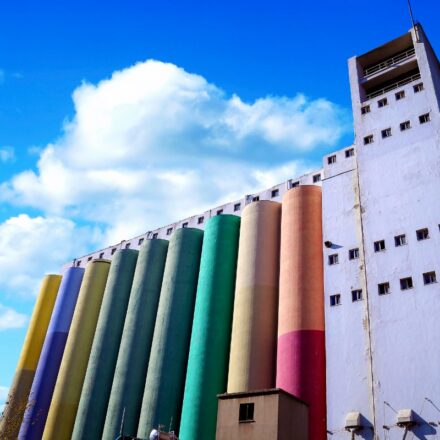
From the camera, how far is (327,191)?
34.5m

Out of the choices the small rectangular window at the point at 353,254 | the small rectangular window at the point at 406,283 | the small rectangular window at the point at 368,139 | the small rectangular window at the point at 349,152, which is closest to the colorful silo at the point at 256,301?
the small rectangular window at the point at 349,152

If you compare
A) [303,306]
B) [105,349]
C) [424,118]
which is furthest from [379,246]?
[105,349]

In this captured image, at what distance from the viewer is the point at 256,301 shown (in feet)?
115

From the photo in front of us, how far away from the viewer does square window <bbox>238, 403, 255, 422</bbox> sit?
23878 mm

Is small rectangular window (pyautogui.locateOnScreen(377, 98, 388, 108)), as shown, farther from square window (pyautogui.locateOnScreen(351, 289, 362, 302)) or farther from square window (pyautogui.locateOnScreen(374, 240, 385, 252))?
square window (pyautogui.locateOnScreen(351, 289, 362, 302))

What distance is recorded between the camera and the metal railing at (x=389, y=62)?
3678cm

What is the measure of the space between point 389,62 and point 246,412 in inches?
1051

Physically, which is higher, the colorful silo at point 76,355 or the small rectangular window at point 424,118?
the small rectangular window at point 424,118

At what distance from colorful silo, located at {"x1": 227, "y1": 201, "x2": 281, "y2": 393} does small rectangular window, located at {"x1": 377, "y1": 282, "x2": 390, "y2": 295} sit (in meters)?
8.85

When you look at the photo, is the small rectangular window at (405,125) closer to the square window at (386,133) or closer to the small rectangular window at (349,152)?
the square window at (386,133)

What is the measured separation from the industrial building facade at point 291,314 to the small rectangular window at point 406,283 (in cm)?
6

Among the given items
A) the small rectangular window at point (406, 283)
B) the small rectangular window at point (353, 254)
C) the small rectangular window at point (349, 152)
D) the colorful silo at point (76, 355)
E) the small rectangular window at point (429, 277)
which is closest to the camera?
the small rectangular window at point (429, 277)

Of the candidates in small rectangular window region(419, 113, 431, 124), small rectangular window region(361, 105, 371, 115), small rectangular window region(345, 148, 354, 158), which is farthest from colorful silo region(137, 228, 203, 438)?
small rectangular window region(419, 113, 431, 124)

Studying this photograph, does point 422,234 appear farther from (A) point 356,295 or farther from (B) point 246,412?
(B) point 246,412
